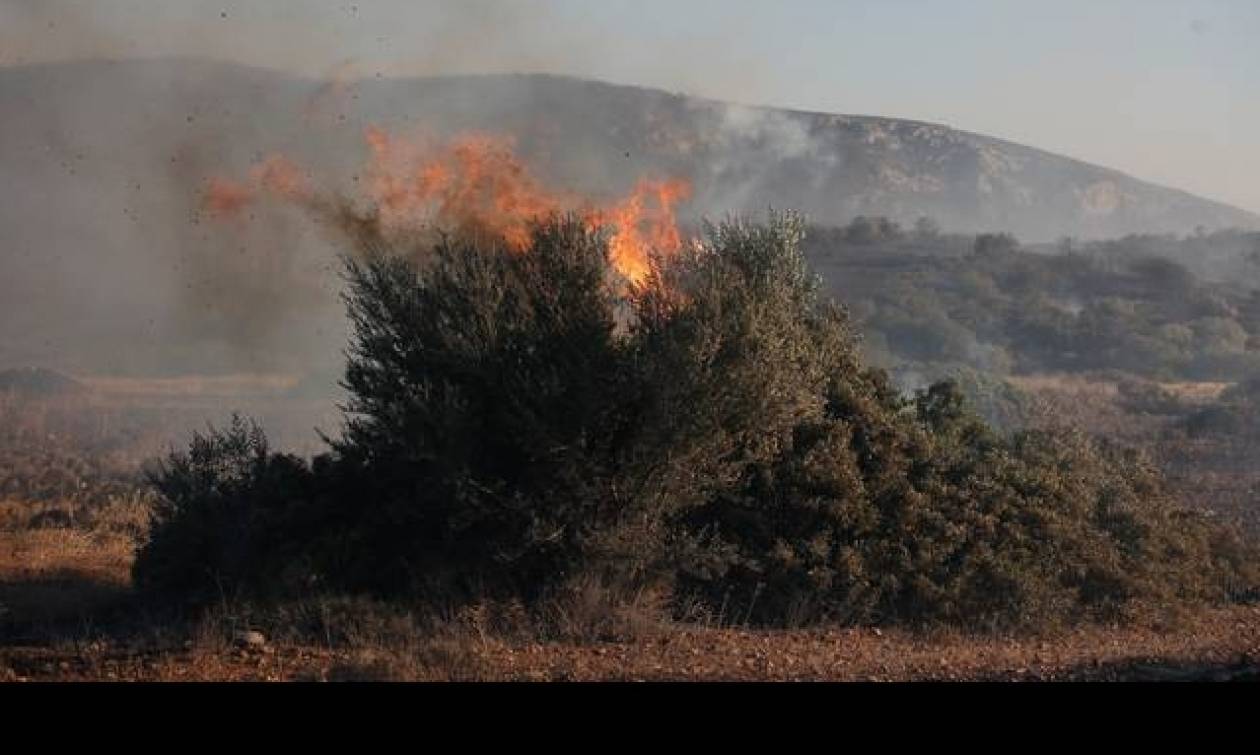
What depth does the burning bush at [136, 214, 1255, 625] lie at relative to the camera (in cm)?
1296

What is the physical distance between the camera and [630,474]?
42.7ft

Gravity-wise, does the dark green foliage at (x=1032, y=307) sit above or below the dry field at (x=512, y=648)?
above

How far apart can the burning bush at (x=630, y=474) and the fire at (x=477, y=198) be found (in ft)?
1.97

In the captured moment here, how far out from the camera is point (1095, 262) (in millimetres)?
66000

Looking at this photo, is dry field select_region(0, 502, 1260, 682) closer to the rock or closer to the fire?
the rock

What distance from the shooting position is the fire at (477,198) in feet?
49.7

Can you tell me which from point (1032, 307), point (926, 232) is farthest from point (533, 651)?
point (926, 232)

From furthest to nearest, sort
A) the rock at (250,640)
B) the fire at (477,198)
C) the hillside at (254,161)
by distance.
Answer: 1. the hillside at (254,161)
2. the fire at (477,198)
3. the rock at (250,640)

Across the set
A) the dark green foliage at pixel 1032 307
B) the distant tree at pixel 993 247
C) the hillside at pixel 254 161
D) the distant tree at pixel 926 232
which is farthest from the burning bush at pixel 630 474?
the distant tree at pixel 926 232

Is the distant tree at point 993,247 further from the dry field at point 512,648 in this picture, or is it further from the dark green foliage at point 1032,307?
the dry field at point 512,648

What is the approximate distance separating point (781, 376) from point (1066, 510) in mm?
4830

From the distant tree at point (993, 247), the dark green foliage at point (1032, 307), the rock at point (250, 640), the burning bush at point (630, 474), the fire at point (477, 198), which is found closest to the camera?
the rock at point (250, 640)
